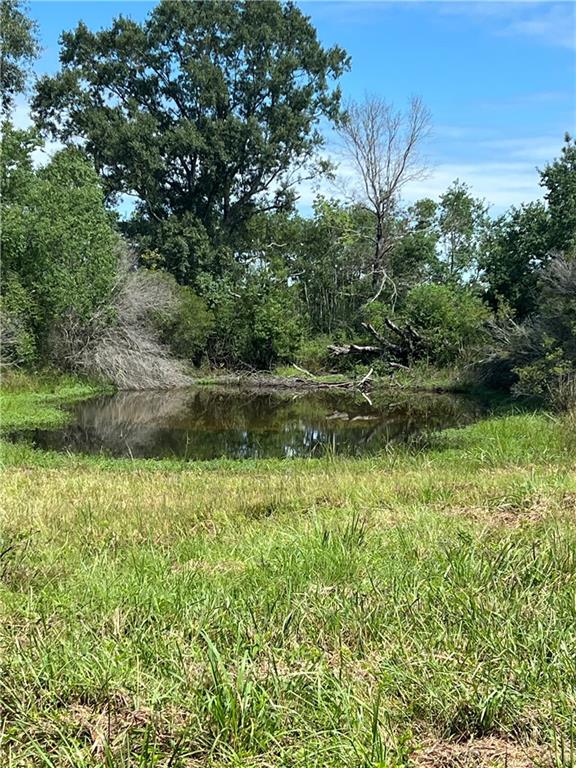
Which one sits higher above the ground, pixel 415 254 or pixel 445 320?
pixel 415 254

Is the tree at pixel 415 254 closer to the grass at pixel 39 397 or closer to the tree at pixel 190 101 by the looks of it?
the tree at pixel 190 101

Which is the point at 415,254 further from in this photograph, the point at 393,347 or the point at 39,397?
the point at 39,397

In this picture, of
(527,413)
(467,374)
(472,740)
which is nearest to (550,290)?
(527,413)

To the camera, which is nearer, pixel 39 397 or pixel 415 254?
pixel 39 397

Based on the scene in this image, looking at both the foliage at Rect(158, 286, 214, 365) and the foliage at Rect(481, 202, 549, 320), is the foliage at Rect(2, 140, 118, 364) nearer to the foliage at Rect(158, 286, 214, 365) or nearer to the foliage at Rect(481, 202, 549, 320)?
the foliage at Rect(158, 286, 214, 365)

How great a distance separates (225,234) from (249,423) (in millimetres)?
22054

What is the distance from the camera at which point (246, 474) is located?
421 inches

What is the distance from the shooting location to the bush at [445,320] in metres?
27.7

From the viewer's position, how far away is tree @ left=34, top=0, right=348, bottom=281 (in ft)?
114

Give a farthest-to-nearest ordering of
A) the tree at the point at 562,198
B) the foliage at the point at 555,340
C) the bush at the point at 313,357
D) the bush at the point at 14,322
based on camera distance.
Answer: the bush at the point at 313,357, the tree at the point at 562,198, the bush at the point at 14,322, the foliage at the point at 555,340

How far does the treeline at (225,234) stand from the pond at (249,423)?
3159mm

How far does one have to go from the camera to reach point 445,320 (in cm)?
2820

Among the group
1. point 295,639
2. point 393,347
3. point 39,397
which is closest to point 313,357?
point 393,347

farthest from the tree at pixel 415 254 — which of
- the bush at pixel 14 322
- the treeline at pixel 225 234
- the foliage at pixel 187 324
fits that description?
the bush at pixel 14 322
